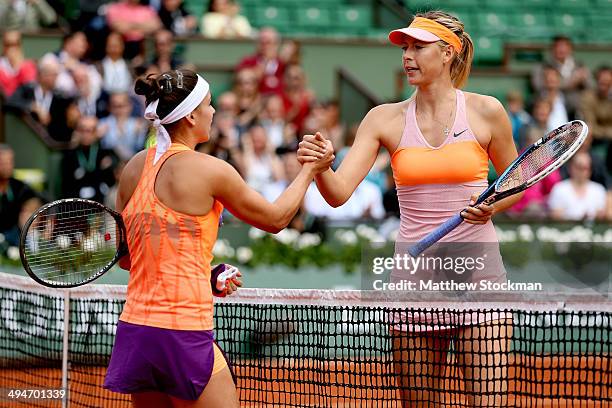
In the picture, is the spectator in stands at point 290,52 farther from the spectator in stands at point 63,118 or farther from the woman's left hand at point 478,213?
the woman's left hand at point 478,213

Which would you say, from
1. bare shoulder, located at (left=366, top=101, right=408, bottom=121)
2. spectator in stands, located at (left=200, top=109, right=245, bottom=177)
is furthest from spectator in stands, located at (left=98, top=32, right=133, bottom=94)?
bare shoulder, located at (left=366, top=101, right=408, bottom=121)

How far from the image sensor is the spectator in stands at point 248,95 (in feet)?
38.3

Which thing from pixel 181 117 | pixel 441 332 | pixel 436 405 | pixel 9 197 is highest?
pixel 181 117

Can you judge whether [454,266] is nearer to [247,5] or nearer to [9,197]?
[9,197]

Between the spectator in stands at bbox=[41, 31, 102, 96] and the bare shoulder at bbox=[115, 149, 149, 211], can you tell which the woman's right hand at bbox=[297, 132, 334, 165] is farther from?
the spectator in stands at bbox=[41, 31, 102, 96]

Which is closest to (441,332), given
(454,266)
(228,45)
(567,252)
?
(454,266)

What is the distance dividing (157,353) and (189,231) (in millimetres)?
431

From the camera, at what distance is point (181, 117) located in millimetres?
4332

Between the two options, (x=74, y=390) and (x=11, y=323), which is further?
(x=11, y=323)

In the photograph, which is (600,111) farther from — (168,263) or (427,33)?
(168,263)

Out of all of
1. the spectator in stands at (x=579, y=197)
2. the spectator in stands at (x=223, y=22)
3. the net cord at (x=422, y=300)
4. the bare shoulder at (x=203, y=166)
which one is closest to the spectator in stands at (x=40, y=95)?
the spectator in stands at (x=223, y=22)

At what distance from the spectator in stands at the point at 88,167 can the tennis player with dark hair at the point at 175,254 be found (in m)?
6.24

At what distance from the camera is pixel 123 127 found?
1109cm

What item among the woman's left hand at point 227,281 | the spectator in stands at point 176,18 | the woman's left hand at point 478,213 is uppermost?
the woman's left hand at point 478,213
